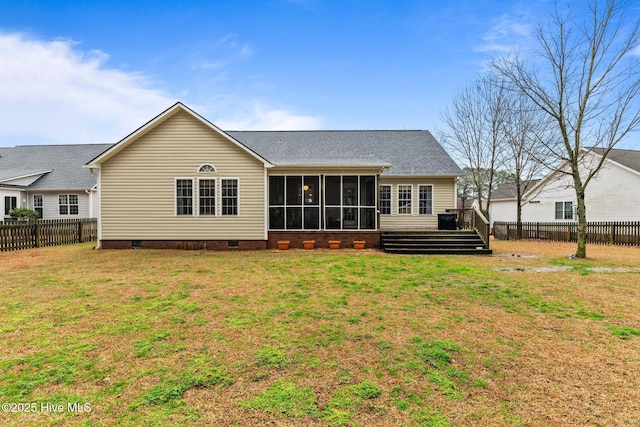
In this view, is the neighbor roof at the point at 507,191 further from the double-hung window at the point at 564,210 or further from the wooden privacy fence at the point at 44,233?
the wooden privacy fence at the point at 44,233

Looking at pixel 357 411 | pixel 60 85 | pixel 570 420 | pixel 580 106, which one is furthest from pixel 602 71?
pixel 60 85

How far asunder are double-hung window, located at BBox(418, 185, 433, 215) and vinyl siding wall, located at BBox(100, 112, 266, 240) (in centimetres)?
868

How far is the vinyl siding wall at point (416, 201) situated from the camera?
16875 mm

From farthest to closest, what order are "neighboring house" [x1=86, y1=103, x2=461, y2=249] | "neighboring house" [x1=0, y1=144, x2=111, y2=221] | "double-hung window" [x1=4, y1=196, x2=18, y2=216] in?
"neighboring house" [x1=0, y1=144, x2=111, y2=221] → "double-hung window" [x1=4, y1=196, x2=18, y2=216] → "neighboring house" [x1=86, y1=103, x2=461, y2=249]

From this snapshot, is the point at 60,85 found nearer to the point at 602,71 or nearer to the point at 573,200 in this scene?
the point at 602,71

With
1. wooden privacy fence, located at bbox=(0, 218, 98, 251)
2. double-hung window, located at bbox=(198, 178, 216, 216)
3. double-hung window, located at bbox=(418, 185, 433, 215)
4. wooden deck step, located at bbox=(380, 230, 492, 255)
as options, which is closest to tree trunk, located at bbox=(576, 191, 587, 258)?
wooden deck step, located at bbox=(380, 230, 492, 255)

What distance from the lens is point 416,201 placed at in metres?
17.0

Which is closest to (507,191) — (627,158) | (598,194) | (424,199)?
(598,194)

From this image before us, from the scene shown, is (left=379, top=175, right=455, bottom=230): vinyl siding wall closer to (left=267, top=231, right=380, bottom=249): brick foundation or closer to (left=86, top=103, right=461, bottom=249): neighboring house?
(left=86, top=103, right=461, bottom=249): neighboring house

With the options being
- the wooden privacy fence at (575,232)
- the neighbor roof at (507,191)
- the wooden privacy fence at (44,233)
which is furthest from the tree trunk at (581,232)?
the wooden privacy fence at (44,233)

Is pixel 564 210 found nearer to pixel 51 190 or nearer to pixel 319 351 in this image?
pixel 319 351

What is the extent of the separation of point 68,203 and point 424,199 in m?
23.9

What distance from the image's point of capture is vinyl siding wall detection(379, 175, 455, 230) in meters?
16.9

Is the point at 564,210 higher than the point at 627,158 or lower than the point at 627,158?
lower
